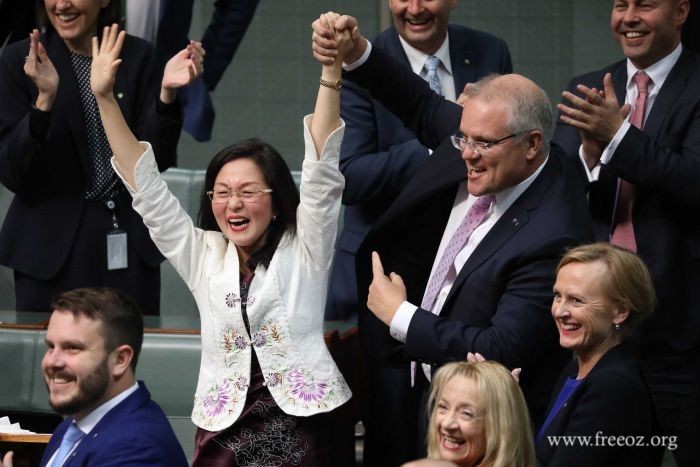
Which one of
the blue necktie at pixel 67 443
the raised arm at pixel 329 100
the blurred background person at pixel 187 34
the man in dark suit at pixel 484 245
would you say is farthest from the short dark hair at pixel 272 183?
the blurred background person at pixel 187 34

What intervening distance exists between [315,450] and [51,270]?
4.15 ft

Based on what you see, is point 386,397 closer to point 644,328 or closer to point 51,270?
point 644,328

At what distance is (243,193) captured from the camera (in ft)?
11.8

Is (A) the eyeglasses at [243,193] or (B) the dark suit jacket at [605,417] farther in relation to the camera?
(A) the eyeglasses at [243,193]

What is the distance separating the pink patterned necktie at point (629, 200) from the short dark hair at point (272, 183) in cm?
97

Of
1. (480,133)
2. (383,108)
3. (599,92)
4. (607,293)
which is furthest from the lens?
(383,108)

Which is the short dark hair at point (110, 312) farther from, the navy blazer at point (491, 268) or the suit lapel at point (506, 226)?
the suit lapel at point (506, 226)

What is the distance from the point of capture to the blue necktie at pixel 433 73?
438 cm

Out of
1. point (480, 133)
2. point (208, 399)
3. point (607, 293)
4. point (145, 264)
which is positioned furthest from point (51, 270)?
point (607, 293)

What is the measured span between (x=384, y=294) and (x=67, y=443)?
84 centimetres

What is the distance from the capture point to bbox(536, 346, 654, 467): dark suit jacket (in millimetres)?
3062

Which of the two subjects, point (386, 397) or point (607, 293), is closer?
point (607, 293)

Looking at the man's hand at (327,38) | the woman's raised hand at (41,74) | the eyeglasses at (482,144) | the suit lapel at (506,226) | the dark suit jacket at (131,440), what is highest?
the man's hand at (327,38)

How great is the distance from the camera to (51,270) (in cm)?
438
